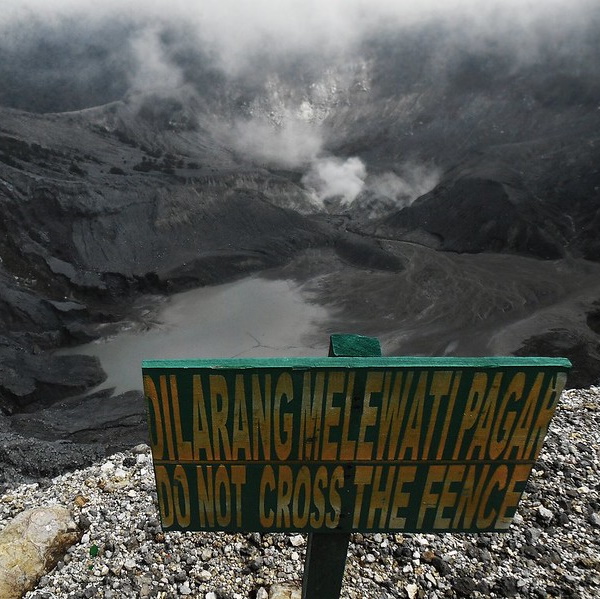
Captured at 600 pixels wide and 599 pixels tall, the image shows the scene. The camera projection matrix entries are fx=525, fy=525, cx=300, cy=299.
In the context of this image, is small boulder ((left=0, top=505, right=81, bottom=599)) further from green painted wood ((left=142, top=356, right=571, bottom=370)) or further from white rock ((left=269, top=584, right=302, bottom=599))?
green painted wood ((left=142, top=356, right=571, bottom=370))

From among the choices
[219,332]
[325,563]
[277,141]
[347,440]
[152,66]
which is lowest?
[219,332]

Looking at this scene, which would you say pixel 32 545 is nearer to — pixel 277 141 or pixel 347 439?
pixel 347 439

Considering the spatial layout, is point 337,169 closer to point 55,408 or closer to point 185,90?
point 185,90

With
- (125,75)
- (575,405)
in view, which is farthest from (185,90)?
(575,405)

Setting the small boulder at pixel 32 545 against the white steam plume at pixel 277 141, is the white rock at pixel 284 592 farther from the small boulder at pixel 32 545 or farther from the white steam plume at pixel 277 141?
the white steam plume at pixel 277 141

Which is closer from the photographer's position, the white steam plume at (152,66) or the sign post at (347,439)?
the sign post at (347,439)

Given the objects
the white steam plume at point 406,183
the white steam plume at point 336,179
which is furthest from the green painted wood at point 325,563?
the white steam plume at point 406,183

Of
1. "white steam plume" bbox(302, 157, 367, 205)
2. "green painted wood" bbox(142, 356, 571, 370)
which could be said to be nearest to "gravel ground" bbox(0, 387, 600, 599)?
"green painted wood" bbox(142, 356, 571, 370)

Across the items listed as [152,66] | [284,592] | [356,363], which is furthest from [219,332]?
[152,66]
